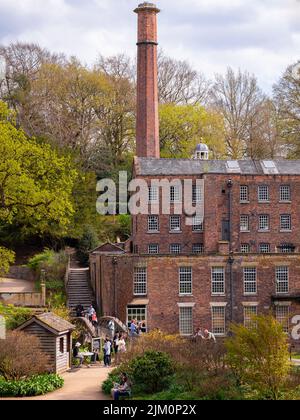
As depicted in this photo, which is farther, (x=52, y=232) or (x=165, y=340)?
(x=52, y=232)

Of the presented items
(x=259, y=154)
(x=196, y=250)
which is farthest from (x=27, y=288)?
(x=259, y=154)

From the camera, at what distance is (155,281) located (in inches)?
2127

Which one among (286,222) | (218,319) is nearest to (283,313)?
(218,319)

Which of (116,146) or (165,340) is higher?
(116,146)

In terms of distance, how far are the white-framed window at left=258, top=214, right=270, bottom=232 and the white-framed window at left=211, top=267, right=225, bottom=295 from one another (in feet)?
38.7

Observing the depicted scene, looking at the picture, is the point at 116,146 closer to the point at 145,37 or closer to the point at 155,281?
the point at 145,37

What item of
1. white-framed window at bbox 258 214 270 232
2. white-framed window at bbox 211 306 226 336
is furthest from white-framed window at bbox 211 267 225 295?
white-framed window at bbox 258 214 270 232

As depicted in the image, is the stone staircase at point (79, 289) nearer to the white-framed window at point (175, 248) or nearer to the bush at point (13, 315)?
the bush at point (13, 315)

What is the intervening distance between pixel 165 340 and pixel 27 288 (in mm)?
19062

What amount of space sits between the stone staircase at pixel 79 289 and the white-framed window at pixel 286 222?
1361cm

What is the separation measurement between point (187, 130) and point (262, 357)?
5385 cm

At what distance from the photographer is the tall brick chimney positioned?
73375mm

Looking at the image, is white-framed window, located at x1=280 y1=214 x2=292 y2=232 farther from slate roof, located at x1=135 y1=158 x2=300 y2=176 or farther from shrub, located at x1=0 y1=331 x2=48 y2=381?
shrub, located at x1=0 y1=331 x2=48 y2=381
